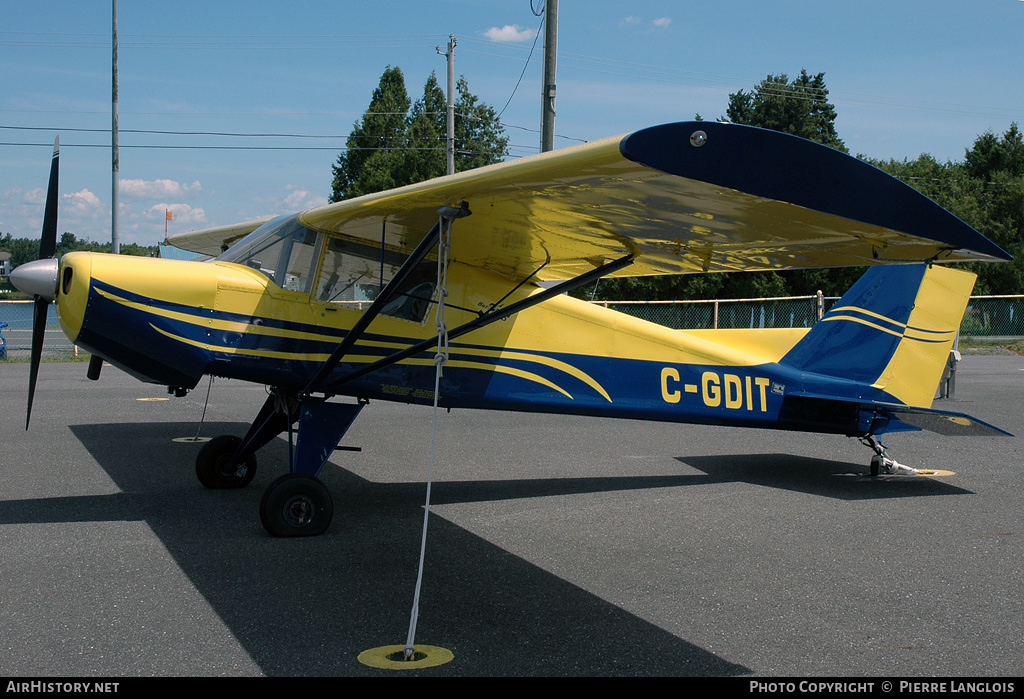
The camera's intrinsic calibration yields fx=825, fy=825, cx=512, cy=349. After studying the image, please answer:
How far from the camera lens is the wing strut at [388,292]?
15.1ft

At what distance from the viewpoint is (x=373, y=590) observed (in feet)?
14.6

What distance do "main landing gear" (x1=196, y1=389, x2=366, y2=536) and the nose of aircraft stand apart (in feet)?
5.55

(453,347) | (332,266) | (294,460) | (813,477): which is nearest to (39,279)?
(332,266)

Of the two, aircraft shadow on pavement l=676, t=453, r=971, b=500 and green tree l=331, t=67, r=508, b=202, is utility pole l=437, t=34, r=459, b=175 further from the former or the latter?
aircraft shadow on pavement l=676, t=453, r=971, b=500

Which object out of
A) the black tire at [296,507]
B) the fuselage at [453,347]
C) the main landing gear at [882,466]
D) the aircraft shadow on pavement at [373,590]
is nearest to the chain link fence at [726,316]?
the main landing gear at [882,466]

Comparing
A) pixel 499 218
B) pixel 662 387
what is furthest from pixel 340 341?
pixel 662 387

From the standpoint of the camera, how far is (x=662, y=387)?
7059 mm

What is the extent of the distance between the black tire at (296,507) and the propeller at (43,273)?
1.97m

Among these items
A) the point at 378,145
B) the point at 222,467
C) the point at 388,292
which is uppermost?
the point at 378,145

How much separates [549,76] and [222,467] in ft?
35.4

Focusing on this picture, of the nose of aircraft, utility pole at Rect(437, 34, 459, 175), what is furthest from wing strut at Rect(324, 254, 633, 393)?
utility pole at Rect(437, 34, 459, 175)

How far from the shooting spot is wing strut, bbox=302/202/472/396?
4.59 meters

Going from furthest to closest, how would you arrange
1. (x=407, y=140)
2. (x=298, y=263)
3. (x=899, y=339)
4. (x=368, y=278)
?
(x=407, y=140)
(x=899, y=339)
(x=368, y=278)
(x=298, y=263)

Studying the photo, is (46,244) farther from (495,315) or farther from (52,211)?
(495,315)
